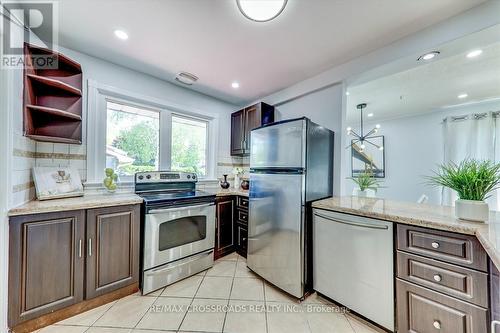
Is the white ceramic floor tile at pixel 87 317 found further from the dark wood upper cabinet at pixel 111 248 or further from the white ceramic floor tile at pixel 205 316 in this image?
the white ceramic floor tile at pixel 205 316

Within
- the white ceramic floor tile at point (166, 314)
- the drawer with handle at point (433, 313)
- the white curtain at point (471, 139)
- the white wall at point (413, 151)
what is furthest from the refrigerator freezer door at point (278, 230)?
the white curtain at point (471, 139)

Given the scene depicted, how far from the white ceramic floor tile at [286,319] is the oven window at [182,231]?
1093mm

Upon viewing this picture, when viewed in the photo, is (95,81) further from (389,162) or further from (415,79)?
(389,162)

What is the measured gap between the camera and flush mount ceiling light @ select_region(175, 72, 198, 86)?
8.04 ft

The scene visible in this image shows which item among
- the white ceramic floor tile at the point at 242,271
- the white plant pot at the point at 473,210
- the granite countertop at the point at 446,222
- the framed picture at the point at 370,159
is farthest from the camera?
the framed picture at the point at 370,159

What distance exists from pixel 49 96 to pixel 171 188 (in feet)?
4.97

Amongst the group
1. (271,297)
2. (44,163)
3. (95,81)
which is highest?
(95,81)

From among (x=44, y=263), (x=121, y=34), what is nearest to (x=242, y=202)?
(x=44, y=263)

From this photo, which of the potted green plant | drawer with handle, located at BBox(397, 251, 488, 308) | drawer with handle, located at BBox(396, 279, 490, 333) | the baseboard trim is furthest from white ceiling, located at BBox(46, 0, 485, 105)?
the baseboard trim

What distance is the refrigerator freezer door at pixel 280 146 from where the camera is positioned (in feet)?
5.88

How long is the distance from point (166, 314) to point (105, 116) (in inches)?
88.3

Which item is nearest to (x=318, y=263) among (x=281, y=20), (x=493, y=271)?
(x=493, y=271)

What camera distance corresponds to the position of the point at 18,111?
1.47m

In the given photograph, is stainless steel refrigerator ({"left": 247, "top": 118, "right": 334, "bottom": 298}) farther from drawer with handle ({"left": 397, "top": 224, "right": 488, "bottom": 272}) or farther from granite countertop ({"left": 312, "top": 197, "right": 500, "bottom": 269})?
drawer with handle ({"left": 397, "top": 224, "right": 488, "bottom": 272})
